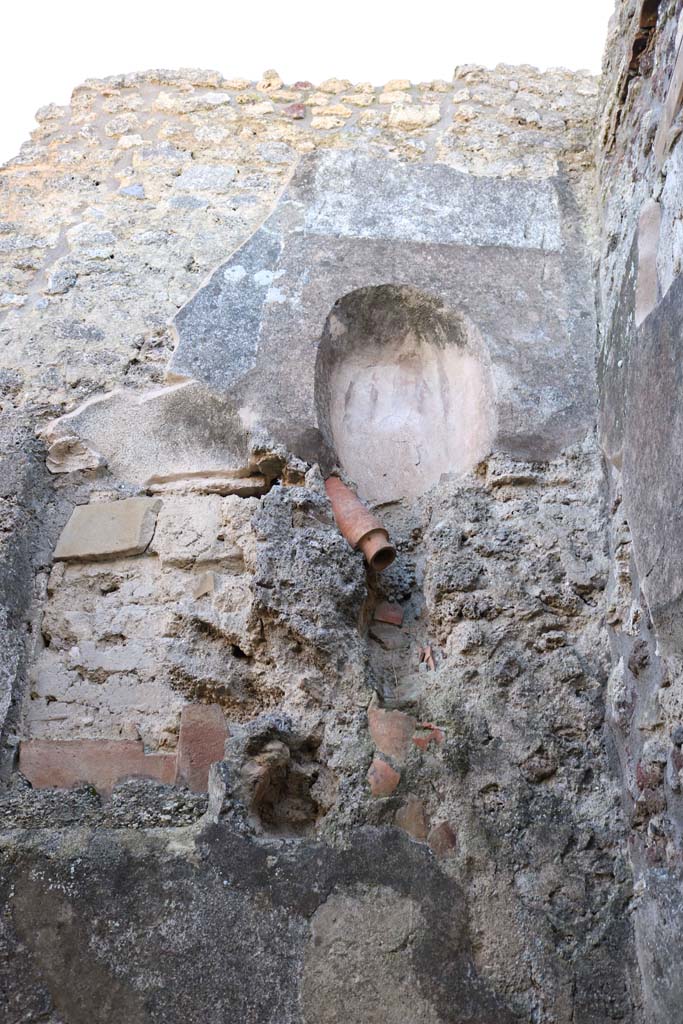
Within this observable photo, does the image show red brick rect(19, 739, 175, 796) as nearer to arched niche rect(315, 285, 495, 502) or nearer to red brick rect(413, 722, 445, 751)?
red brick rect(413, 722, 445, 751)

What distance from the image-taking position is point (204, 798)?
245 centimetres

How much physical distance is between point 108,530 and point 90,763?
0.77m

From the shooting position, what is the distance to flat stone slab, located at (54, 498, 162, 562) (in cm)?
300

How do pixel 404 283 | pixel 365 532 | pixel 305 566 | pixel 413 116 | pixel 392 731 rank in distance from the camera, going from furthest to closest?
pixel 413 116, pixel 404 283, pixel 365 532, pixel 305 566, pixel 392 731

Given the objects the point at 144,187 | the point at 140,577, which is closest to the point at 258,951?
the point at 140,577

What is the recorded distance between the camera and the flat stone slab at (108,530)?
9.85ft

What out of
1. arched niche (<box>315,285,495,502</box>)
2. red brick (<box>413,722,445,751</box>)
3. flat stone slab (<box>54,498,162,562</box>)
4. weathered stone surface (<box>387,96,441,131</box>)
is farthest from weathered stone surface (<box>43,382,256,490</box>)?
weathered stone surface (<box>387,96,441,131</box>)

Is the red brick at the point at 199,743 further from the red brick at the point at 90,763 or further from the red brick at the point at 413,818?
the red brick at the point at 413,818

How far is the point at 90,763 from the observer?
2.59 m

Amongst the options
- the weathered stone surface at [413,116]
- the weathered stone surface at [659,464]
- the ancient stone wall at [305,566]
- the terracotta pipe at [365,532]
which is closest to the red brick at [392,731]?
the ancient stone wall at [305,566]

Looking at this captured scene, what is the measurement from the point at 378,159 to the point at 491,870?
2835 mm

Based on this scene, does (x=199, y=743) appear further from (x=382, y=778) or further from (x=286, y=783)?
(x=382, y=778)

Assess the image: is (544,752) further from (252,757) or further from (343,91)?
(343,91)

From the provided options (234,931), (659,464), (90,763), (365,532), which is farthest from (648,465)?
(90,763)
